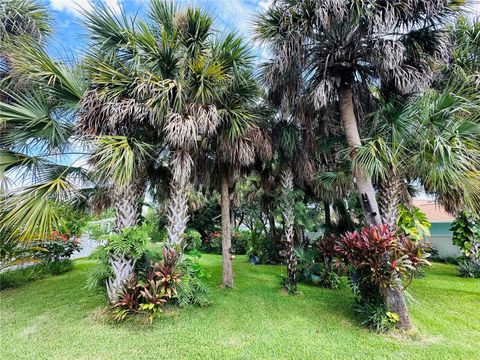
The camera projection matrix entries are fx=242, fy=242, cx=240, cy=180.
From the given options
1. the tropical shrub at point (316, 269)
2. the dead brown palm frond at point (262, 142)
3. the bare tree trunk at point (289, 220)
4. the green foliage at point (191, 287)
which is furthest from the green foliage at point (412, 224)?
the green foliage at point (191, 287)

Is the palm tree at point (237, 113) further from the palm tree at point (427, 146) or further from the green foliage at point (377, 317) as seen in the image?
the green foliage at point (377, 317)

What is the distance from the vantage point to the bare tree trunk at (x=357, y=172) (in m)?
5.64

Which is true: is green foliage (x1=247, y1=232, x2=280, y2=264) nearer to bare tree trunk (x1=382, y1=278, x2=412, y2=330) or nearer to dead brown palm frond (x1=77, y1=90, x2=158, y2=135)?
bare tree trunk (x1=382, y1=278, x2=412, y2=330)

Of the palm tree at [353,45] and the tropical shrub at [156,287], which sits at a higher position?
the palm tree at [353,45]

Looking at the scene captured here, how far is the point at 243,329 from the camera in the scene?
507 cm

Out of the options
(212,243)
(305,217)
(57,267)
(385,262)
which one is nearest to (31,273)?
(57,267)

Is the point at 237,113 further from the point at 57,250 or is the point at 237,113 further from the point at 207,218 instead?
the point at 207,218

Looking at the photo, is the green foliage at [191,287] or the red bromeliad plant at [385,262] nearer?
the red bromeliad plant at [385,262]

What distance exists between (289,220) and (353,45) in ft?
16.7

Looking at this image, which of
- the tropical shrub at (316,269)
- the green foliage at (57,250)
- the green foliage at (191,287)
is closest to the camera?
the green foliage at (191,287)

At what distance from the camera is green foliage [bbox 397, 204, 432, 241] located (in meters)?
5.83

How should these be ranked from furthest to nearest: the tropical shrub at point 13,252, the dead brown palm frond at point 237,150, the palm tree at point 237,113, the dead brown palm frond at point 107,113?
the tropical shrub at point 13,252
the dead brown palm frond at point 237,150
the palm tree at point 237,113
the dead brown palm frond at point 107,113

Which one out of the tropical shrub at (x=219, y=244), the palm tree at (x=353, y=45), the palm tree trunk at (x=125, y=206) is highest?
the palm tree at (x=353, y=45)

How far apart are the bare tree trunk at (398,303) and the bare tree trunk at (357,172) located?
1.37 metres
